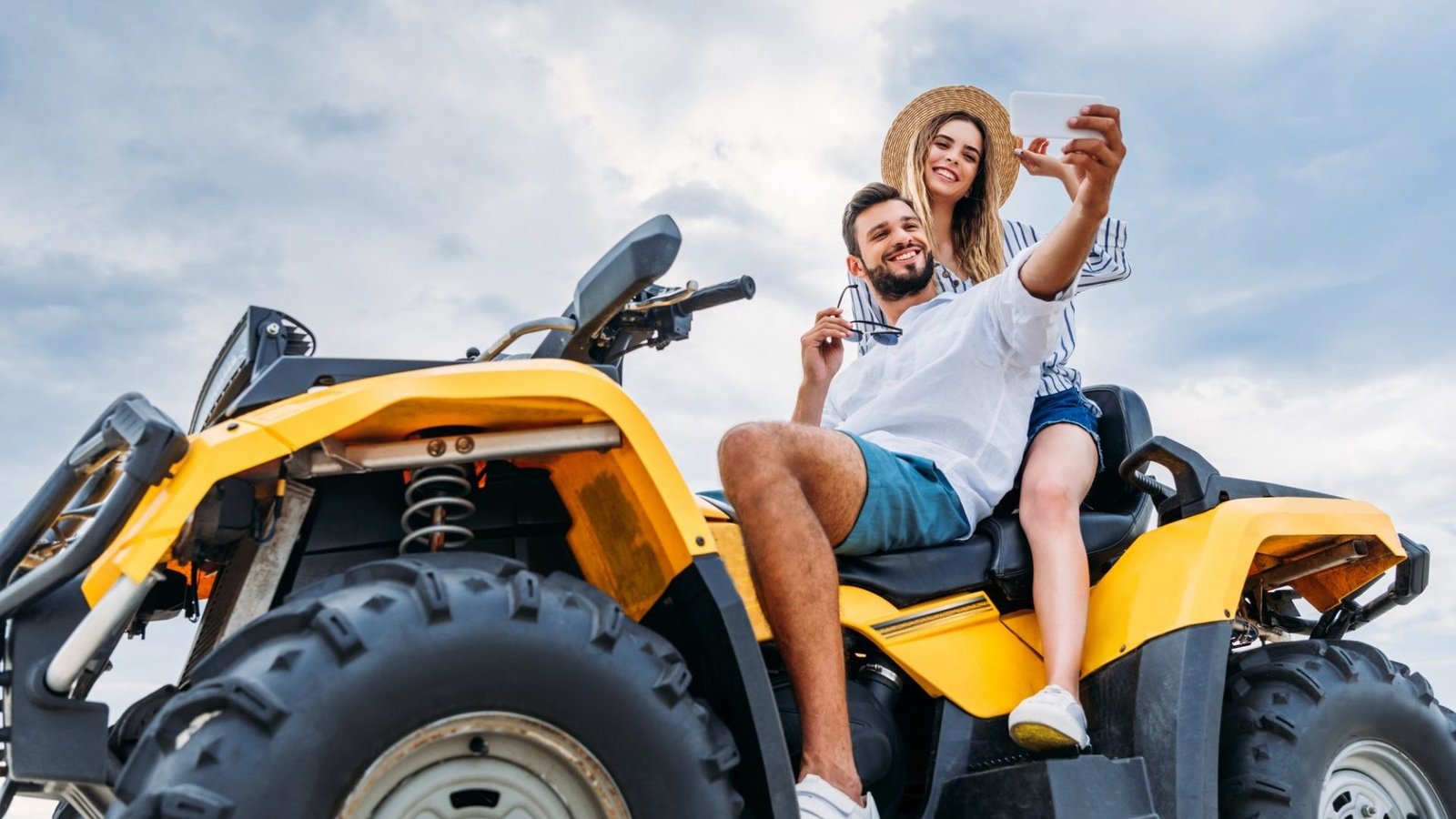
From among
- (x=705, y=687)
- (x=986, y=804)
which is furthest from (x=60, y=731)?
(x=986, y=804)

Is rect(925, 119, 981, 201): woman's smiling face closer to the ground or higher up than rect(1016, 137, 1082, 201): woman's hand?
higher up

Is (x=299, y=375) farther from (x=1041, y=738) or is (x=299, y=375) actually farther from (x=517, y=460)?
(x=1041, y=738)

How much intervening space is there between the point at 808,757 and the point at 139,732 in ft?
4.58

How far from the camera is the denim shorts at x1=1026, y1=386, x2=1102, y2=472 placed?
12.5 ft

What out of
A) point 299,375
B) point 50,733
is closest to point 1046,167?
point 299,375

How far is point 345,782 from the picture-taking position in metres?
2.08

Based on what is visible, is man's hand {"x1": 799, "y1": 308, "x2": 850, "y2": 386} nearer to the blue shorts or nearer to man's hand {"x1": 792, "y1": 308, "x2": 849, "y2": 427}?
man's hand {"x1": 792, "y1": 308, "x2": 849, "y2": 427}

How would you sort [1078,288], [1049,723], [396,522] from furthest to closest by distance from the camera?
1. [1078,288]
2. [1049,723]
3. [396,522]

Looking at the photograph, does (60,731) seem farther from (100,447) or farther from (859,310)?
(859,310)

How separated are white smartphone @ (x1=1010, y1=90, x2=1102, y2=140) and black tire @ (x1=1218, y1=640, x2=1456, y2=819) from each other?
158 cm

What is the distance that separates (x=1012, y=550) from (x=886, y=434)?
48 centimetres

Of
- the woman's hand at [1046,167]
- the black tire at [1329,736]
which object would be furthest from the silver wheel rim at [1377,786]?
the woman's hand at [1046,167]

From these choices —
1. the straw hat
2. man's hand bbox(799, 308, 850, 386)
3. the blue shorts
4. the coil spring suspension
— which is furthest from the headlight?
the straw hat

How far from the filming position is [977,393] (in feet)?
11.9
